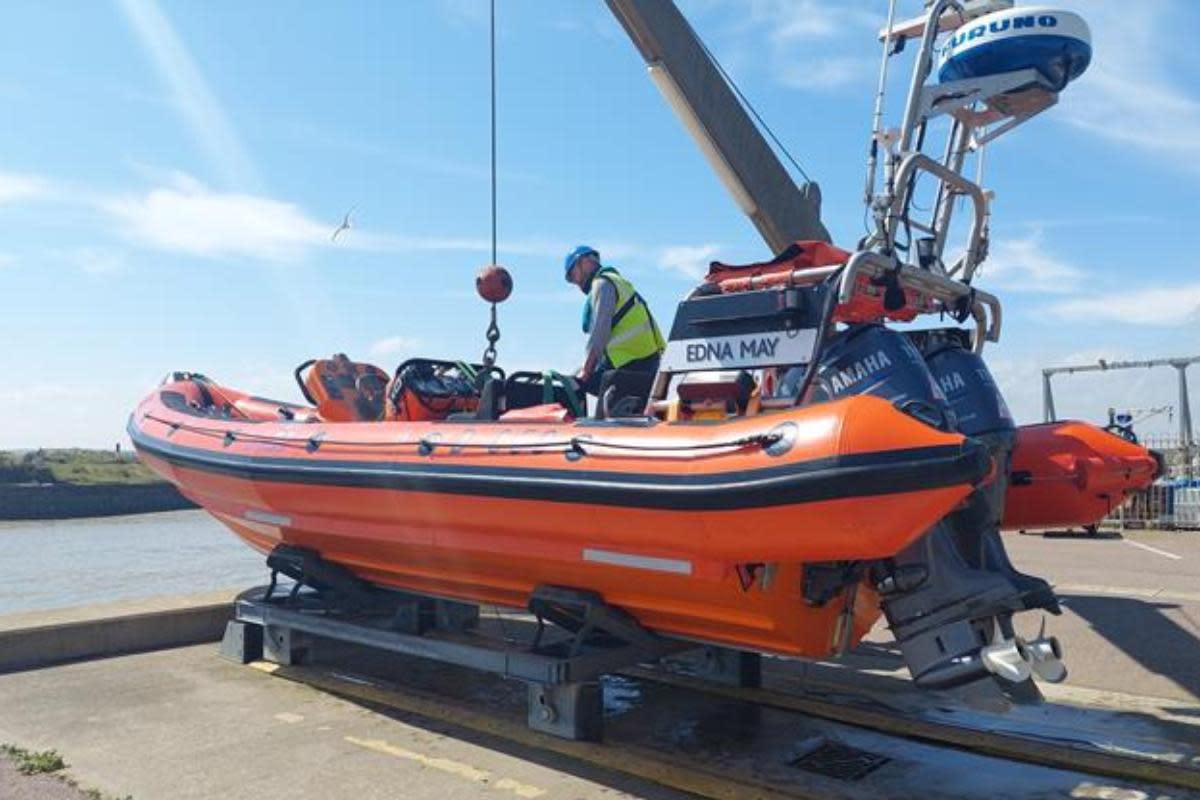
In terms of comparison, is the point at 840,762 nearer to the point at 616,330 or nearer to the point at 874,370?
the point at 874,370

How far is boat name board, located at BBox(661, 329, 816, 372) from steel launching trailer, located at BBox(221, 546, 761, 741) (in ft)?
3.35

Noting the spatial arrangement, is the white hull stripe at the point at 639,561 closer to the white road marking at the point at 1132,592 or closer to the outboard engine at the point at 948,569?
the outboard engine at the point at 948,569

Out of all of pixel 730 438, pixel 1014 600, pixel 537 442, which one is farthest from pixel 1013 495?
pixel 537 442

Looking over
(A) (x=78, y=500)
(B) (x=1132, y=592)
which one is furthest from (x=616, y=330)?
(A) (x=78, y=500)

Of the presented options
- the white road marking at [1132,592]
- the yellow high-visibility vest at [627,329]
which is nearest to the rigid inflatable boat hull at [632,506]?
the yellow high-visibility vest at [627,329]

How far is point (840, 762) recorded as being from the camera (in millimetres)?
3799

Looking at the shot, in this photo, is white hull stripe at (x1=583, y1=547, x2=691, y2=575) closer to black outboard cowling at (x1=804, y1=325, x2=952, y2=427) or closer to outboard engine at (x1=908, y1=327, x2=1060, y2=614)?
black outboard cowling at (x1=804, y1=325, x2=952, y2=427)

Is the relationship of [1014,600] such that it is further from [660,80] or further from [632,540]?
[660,80]

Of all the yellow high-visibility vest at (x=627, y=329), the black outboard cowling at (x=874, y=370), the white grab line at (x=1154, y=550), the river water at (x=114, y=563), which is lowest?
the river water at (x=114, y=563)

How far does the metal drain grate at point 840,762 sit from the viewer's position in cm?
366

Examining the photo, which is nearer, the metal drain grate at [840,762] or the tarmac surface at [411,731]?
the tarmac surface at [411,731]

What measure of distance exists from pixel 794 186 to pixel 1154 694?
5.46 m

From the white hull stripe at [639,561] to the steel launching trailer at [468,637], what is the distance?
267 millimetres

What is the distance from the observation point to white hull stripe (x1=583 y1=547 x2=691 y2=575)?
3.54 m
